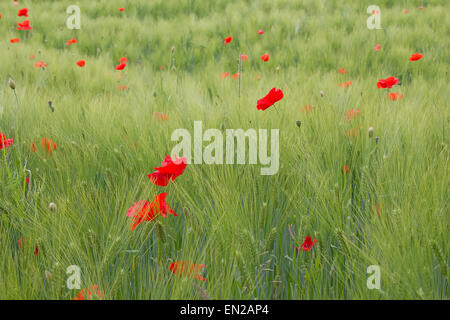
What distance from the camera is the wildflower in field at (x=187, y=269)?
0.65 m

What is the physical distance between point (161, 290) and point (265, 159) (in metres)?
0.44

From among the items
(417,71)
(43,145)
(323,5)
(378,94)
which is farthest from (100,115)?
(323,5)

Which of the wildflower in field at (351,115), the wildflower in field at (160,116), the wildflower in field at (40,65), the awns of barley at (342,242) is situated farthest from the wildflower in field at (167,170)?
the wildflower in field at (40,65)

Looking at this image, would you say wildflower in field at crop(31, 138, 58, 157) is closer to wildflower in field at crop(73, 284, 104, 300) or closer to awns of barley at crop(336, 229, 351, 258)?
wildflower in field at crop(73, 284, 104, 300)

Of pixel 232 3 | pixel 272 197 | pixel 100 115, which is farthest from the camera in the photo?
pixel 232 3

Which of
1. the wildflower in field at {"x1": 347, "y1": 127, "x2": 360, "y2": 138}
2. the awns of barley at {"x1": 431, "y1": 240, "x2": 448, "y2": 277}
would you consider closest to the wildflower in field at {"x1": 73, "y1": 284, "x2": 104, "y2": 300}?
the awns of barley at {"x1": 431, "y1": 240, "x2": 448, "y2": 277}

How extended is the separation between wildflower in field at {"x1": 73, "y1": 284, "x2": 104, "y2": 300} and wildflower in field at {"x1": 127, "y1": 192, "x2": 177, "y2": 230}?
0.14 metres

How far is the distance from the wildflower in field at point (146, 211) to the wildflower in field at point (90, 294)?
5.5 inches

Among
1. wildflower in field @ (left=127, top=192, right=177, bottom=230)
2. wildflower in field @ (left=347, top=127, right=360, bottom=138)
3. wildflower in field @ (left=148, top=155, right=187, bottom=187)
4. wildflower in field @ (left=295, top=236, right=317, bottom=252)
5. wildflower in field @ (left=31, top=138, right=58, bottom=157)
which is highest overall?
wildflower in field @ (left=347, top=127, right=360, bottom=138)

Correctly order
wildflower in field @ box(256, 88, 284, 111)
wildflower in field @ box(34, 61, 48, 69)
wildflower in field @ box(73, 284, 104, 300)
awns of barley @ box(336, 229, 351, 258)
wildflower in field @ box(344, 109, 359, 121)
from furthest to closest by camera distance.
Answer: wildflower in field @ box(34, 61, 48, 69) → wildflower in field @ box(344, 109, 359, 121) → wildflower in field @ box(256, 88, 284, 111) → awns of barley @ box(336, 229, 351, 258) → wildflower in field @ box(73, 284, 104, 300)

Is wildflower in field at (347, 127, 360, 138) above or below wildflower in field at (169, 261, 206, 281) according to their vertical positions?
above

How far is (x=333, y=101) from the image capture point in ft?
4.67

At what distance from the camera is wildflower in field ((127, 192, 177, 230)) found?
75 centimetres
